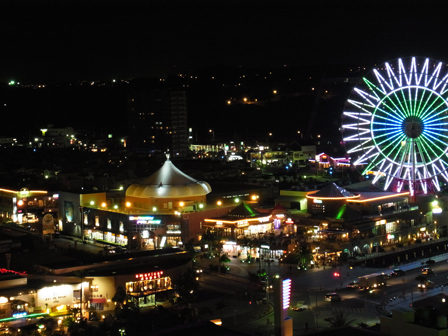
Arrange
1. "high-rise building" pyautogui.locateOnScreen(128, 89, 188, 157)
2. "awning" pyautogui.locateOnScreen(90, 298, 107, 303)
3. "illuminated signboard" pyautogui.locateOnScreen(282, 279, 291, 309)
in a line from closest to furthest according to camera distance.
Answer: "illuminated signboard" pyautogui.locateOnScreen(282, 279, 291, 309) → "awning" pyautogui.locateOnScreen(90, 298, 107, 303) → "high-rise building" pyautogui.locateOnScreen(128, 89, 188, 157)

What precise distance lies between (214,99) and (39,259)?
63.2m

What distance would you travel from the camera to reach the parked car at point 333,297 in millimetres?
17250

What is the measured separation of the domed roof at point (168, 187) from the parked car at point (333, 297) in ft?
35.0

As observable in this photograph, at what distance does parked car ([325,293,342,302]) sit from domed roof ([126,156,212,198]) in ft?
35.0

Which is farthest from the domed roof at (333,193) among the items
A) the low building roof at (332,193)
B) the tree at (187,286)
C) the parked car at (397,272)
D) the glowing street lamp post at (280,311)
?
the glowing street lamp post at (280,311)

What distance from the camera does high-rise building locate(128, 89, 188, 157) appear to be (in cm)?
6469

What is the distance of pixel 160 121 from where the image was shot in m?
67.5

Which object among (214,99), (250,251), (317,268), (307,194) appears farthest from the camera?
(214,99)

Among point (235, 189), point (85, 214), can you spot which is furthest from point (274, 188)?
point (85, 214)

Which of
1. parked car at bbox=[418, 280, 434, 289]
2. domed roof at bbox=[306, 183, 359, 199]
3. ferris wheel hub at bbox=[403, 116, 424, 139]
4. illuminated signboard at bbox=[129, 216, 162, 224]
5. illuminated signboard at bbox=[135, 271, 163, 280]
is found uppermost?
ferris wheel hub at bbox=[403, 116, 424, 139]

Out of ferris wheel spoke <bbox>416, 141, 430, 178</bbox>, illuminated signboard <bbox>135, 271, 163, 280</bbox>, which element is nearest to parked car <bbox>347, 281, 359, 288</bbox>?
illuminated signboard <bbox>135, 271, 163, 280</bbox>

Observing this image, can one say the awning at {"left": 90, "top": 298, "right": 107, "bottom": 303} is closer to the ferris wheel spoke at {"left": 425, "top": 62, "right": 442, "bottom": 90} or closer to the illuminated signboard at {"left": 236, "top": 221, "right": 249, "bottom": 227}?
the illuminated signboard at {"left": 236, "top": 221, "right": 249, "bottom": 227}

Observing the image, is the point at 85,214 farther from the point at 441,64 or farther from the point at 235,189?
the point at 441,64

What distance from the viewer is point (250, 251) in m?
23.2
